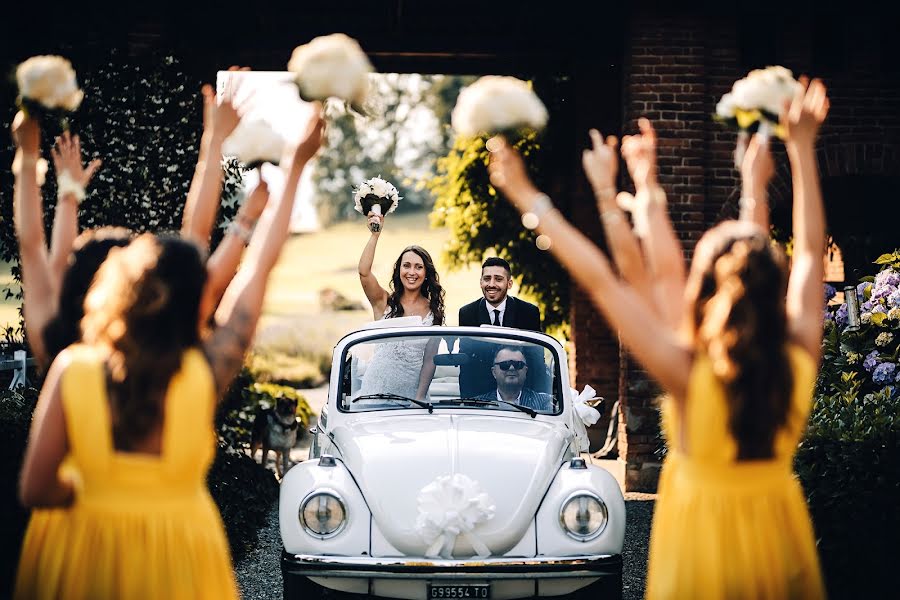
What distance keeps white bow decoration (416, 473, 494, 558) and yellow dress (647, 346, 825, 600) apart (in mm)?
2116

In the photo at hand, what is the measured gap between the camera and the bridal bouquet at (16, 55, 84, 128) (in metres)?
A: 3.22

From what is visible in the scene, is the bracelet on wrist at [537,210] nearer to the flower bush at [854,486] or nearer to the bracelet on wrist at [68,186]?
the bracelet on wrist at [68,186]

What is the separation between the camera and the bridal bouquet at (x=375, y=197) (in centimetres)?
815

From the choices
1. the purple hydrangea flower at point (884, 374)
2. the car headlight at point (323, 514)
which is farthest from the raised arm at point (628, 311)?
the purple hydrangea flower at point (884, 374)

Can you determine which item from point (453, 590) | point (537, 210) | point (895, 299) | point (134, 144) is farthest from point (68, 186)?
point (895, 299)

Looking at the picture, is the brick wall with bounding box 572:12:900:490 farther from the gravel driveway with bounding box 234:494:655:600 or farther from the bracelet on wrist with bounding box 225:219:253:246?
the bracelet on wrist with bounding box 225:219:253:246

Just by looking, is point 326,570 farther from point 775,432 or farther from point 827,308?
point 827,308

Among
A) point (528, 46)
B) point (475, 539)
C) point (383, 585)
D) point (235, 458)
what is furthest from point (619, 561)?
point (528, 46)

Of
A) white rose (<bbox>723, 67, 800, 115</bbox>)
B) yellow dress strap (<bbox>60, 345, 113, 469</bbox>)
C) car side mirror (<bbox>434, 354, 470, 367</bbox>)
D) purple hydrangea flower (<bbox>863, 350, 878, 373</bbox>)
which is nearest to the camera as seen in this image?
yellow dress strap (<bbox>60, 345, 113, 469</bbox>)

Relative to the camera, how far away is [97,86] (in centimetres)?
871

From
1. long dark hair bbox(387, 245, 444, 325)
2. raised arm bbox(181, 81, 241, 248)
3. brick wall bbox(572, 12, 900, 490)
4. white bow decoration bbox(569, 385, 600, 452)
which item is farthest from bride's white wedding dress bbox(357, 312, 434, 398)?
brick wall bbox(572, 12, 900, 490)

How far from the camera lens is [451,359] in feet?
20.6

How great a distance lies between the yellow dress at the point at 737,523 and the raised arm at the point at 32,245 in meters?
1.93

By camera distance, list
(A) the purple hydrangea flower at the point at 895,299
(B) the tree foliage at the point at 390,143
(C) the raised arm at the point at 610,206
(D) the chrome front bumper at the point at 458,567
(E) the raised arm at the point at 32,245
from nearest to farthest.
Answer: (C) the raised arm at the point at 610,206 → (E) the raised arm at the point at 32,245 → (D) the chrome front bumper at the point at 458,567 → (A) the purple hydrangea flower at the point at 895,299 → (B) the tree foliage at the point at 390,143
